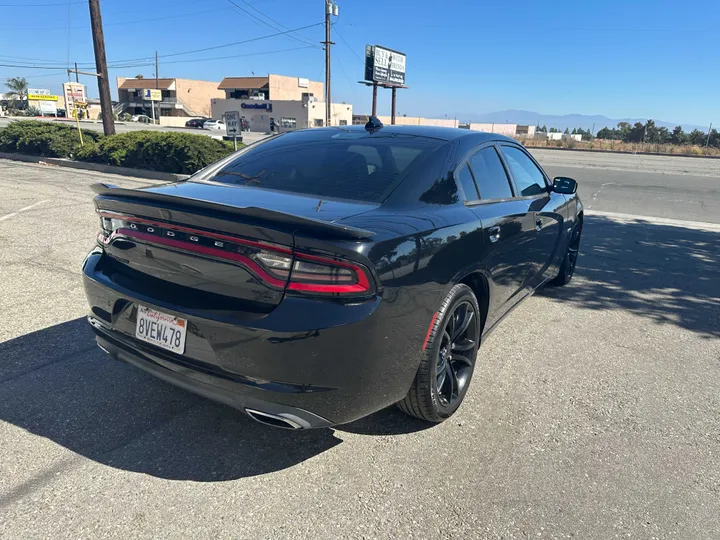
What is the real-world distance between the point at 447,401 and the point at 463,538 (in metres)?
0.87

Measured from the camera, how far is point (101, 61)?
17.0m

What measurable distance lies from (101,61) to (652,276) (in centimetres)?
1745

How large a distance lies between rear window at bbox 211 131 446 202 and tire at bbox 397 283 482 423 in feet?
2.33

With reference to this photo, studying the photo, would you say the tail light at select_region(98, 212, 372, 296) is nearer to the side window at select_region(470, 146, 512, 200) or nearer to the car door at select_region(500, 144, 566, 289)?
the side window at select_region(470, 146, 512, 200)

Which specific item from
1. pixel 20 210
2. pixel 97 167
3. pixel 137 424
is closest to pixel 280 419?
pixel 137 424

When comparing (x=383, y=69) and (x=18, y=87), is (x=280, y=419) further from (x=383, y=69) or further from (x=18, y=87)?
(x=18, y=87)

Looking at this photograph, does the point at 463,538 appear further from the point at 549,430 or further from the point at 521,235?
the point at 521,235

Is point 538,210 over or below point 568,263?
over

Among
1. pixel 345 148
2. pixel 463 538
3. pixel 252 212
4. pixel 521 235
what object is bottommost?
pixel 463 538

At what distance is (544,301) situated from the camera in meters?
5.18

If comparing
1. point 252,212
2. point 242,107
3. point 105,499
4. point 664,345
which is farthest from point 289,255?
point 242,107

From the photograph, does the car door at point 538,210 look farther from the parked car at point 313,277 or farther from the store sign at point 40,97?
the store sign at point 40,97

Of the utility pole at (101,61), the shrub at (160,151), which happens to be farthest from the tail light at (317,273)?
the utility pole at (101,61)

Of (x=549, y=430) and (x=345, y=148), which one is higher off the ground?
(x=345, y=148)
